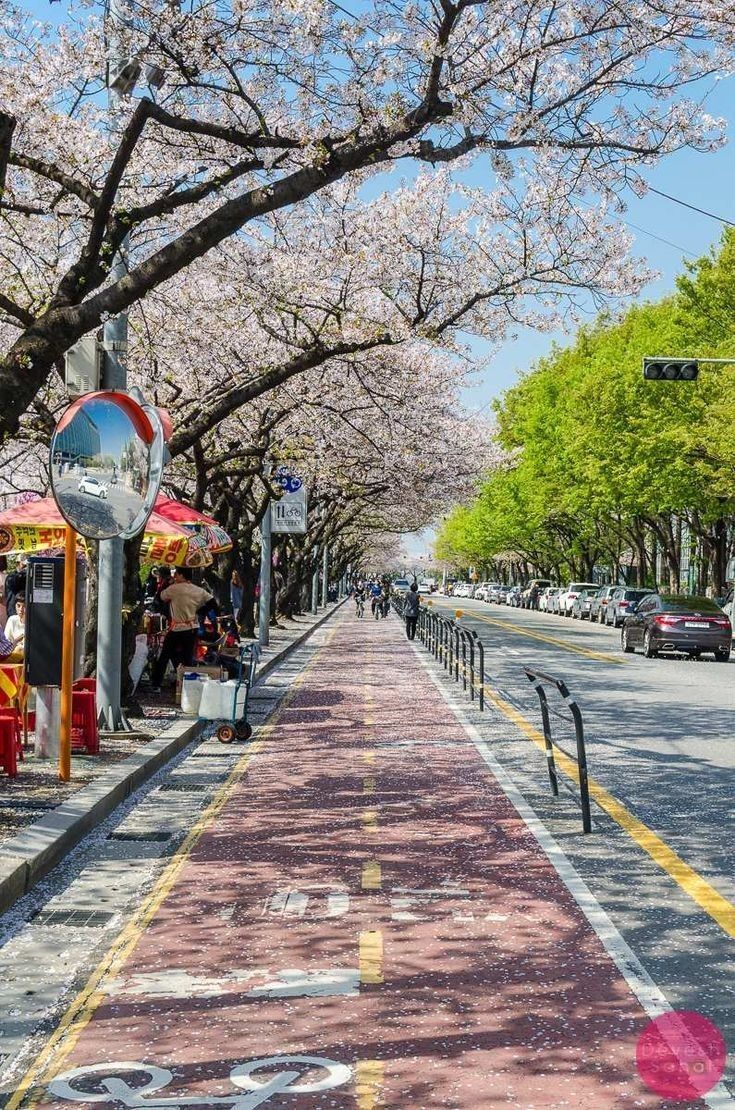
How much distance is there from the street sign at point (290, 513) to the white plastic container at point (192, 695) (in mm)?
18778

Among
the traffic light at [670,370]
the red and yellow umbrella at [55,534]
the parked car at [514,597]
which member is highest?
the traffic light at [670,370]

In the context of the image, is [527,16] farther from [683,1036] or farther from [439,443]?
[439,443]

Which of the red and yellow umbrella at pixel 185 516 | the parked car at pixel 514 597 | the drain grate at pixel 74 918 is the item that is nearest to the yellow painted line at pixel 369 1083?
the drain grate at pixel 74 918

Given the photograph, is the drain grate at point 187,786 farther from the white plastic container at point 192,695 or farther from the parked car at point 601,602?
the parked car at point 601,602

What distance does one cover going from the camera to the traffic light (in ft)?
75.7

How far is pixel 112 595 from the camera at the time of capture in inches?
582

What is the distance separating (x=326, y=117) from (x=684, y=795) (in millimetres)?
6752

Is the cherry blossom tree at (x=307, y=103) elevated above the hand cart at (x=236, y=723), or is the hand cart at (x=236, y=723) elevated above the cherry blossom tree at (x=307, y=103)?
the cherry blossom tree at (x=307, y=103)

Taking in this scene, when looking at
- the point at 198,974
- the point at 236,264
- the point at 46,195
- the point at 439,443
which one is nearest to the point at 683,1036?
the point at 198,974

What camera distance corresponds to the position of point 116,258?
14.7m

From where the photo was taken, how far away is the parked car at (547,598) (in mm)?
84287

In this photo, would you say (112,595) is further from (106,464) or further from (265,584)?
(265,584)

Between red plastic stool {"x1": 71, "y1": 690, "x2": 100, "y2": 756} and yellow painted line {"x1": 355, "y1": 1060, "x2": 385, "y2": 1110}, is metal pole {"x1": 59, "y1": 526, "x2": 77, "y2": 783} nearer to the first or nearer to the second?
red plastic stool {"x1": 71, "y1": 690, "x2": 100, "y2": 756}

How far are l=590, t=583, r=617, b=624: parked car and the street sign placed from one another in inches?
996
